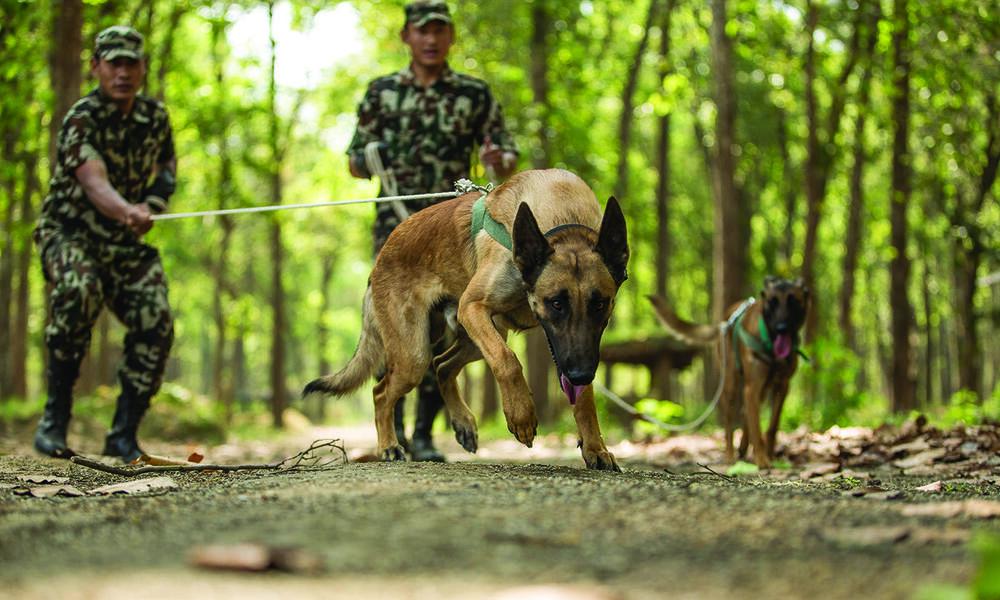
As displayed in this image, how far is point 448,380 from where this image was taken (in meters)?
6.83

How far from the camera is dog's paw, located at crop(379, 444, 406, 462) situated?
6.41 metres

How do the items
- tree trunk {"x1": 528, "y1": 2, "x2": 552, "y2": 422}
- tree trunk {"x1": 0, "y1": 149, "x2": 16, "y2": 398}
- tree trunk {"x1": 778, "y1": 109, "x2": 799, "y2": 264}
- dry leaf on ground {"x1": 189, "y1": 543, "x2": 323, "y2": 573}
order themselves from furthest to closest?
tree trunk {"x1": 778, "y1": 109, "x2": 799, "y2": 264}
tree trunk {"x1": 0, "y1": 149, "x2": 16, "y2": 398}
tree trunk {"x1": 528, "y1": 2, "x2": 552, "y2": 422}
dry leaf on ground {"x1": 189, "y1": 543, "x2": 323, "y2": 573}

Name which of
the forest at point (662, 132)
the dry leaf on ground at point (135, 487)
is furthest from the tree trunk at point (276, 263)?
the dry leaf on ground at point (135, 487)

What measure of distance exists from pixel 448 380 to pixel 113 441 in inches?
104

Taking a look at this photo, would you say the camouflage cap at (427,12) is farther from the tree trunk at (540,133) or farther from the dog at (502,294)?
the tree trunk at (540,133)

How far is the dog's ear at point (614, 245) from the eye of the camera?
5.32 metres

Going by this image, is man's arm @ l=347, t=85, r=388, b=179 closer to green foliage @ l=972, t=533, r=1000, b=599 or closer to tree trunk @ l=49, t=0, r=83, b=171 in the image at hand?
tree trunk @ l=49, t=0, r=83, b=171

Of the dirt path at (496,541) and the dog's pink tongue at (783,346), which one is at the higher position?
the dog's pink tongue at (783,346)

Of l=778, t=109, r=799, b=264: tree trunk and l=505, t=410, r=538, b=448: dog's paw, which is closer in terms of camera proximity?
l=505, t=410, r=538, b=448: dog's paw

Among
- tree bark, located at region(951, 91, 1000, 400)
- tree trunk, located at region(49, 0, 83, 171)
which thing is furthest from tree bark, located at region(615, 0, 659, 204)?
tree trunk, located at region(49, 0, 83, 171)

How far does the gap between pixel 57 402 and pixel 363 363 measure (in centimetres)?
239

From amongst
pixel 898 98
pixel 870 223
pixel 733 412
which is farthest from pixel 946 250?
pixel 733 412

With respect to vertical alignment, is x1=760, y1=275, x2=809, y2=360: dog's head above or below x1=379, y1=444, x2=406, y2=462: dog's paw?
above

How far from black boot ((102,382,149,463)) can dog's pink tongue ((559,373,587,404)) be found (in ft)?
11.6
